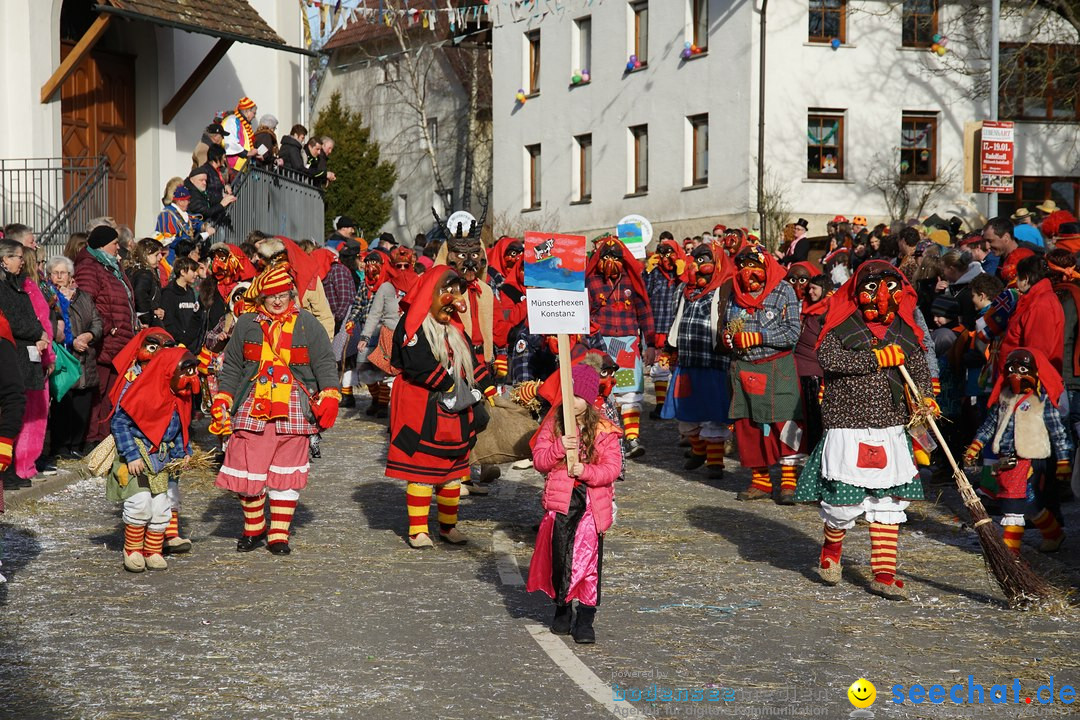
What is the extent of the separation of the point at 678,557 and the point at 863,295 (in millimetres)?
2166

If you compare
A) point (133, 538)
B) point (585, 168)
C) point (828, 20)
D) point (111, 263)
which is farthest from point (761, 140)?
point (133, 538)

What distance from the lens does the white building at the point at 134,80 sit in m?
19.4

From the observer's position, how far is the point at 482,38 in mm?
45625

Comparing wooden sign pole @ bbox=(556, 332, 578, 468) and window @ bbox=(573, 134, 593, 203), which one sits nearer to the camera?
wooden sign pole @ bbox=(556, 332, 578, 468)

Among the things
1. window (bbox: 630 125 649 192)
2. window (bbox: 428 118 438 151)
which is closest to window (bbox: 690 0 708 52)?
window (bbox: 630 125 649 192)

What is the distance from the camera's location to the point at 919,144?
113 ft

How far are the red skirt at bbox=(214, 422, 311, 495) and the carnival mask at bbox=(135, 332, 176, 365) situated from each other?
2.43 feet

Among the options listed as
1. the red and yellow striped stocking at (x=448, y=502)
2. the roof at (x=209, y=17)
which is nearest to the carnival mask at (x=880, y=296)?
the red and yellow striped stocking at (x=448, y=502)

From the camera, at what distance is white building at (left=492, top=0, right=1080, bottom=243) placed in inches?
1318

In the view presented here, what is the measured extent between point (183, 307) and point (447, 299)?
480cm

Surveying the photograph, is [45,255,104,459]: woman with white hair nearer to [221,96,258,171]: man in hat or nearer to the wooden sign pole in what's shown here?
the wooden sign pole

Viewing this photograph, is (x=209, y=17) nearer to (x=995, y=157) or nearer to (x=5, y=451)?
(x=995, y=157)

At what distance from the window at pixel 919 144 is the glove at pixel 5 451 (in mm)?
29086

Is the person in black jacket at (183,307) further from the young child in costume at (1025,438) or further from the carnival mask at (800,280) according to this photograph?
the young child in costume at (1025,438)
